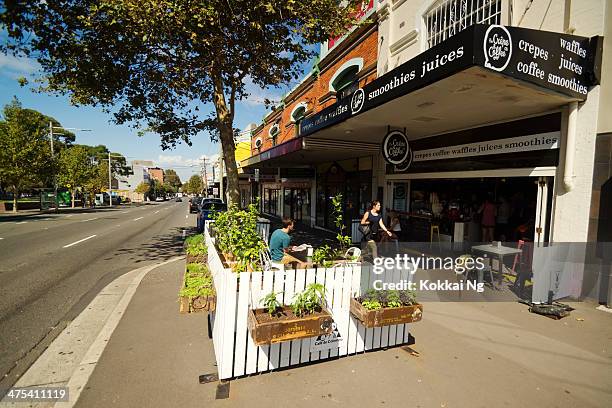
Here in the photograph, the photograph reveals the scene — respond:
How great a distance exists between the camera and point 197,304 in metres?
3.88

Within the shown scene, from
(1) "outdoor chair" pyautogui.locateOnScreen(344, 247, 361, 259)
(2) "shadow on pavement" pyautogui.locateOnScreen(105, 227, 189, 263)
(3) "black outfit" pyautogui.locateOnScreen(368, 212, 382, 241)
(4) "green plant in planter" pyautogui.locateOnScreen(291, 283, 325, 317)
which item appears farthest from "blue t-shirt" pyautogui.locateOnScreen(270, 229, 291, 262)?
(2) "shadow on pavement" pyautogui.locateOnScreen(105, 227, 189, 263)

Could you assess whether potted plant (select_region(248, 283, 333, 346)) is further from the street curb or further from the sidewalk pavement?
the street curb

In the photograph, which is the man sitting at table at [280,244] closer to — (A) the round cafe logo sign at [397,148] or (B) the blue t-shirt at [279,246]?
(B) the blue t-shirt at [279,246]

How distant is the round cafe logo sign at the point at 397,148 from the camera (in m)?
7.62

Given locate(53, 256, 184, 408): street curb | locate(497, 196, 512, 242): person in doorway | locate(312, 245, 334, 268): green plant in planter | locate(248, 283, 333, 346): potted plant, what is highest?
locate(497, 196, 512, 242): person in doorway

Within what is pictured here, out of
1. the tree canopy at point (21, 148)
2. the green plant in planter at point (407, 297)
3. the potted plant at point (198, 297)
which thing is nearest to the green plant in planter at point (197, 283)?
the potted plant at point (198, 297)

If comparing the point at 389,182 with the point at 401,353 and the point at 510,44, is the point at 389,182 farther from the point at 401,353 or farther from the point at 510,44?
the point at 401,353

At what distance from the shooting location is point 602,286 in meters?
5.34

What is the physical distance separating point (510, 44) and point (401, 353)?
174 inches

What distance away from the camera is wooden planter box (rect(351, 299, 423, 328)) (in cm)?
341

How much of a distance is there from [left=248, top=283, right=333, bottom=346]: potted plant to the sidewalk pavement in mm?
637

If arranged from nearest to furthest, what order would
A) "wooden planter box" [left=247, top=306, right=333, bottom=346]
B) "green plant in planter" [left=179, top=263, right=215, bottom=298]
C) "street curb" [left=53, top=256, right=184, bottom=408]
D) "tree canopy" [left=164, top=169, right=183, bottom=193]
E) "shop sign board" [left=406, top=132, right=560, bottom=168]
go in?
1. "wooden planter box" [left=247, top=306, right=333, bottom=346]
2. "street curb" [left=53, top=256, right=184, bottom=408]
3. "green plant in planter" [left=179, top=263, right=215, bottom=298]
4. "shop sign board" [left=406, top=132, right=560, bottom=168]
5. "tree canopy" [left=164, top=169, right=183, bottom=193]

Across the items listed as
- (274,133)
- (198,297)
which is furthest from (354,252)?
(274,133)

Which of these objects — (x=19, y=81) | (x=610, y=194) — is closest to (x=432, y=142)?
(x=610, y=194)
